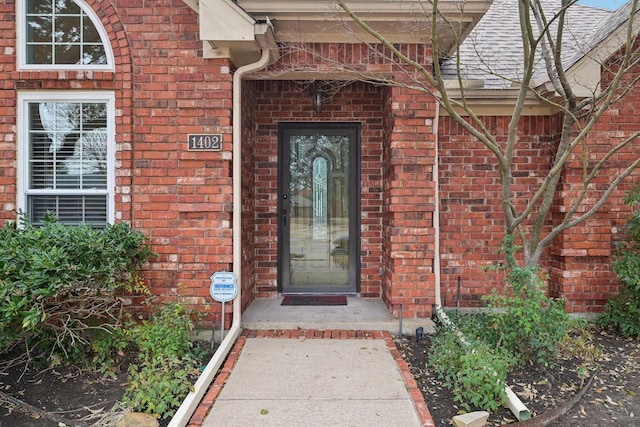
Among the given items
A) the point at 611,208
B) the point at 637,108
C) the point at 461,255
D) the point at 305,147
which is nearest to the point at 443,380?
the point at 461,255

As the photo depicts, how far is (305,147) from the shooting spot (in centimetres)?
547

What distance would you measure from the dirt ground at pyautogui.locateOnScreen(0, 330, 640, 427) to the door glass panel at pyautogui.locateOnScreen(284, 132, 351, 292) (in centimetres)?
197

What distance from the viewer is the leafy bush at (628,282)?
4.15 meters

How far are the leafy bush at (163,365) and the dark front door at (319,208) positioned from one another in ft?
6.16

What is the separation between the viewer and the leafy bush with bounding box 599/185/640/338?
4150 mm

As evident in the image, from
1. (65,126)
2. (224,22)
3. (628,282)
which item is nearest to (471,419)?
(628,282)

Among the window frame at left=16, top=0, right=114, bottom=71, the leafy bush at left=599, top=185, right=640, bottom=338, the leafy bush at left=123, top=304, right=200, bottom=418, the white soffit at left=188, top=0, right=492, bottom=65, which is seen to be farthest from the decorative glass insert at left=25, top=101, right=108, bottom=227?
the leafy bush at left=599, top=185, right=640, bottom=338

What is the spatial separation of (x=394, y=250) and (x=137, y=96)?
3059mm

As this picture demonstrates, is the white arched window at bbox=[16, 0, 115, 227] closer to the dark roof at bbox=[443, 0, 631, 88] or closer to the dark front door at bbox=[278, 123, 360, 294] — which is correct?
the dark front door at bbox=[278, 123, 360, 294]

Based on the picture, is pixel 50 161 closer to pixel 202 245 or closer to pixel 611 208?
pixel 202 245

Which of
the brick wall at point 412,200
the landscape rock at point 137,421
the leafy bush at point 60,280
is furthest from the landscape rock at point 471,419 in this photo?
the leafy bush at point 60,280

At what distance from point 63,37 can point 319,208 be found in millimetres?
3392

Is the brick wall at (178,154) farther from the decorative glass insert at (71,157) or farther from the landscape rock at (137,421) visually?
the landscape rock at (137,421)

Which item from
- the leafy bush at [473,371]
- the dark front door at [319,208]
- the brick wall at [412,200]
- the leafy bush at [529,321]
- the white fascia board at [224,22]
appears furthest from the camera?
the dark front door at [319,208]
